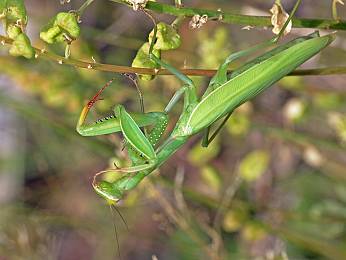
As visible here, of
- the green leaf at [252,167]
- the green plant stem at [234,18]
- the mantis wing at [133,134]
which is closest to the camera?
the green plant stem at [234,18]

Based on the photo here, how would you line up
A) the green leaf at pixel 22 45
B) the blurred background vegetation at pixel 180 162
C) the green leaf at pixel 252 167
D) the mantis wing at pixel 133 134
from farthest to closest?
the green leaf at pixel 252 167, the blurred background vegetation at pixel 180 162, the mantis wing at pixel 133 134, the green leaf at pixel 22 45

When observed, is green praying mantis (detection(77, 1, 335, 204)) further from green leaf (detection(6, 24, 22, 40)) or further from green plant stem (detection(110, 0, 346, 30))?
green leaf (detection(6, 24, 22, 40))

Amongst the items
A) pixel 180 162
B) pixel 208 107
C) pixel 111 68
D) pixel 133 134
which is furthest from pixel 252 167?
pixel 111 68

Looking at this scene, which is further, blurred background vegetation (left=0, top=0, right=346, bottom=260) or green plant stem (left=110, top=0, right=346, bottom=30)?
blurred background vegetation (left=0, top=0, right=346, bottom=260)

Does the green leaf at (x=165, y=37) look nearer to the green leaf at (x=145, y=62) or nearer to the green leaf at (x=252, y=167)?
the green leaf at (x=145, y=62)

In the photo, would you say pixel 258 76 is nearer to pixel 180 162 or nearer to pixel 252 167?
pixel 252 167

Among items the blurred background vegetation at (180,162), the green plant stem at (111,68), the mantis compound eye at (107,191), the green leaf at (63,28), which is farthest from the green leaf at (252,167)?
the green leaf at (63,28)

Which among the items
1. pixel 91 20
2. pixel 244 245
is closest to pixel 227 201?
pixel 244 245

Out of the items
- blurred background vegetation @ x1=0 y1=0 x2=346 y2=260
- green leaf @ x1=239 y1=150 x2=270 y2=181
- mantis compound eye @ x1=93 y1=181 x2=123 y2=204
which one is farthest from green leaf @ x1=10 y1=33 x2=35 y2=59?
green leaf @ x1=239 y1=150 x2=270 y2=181
